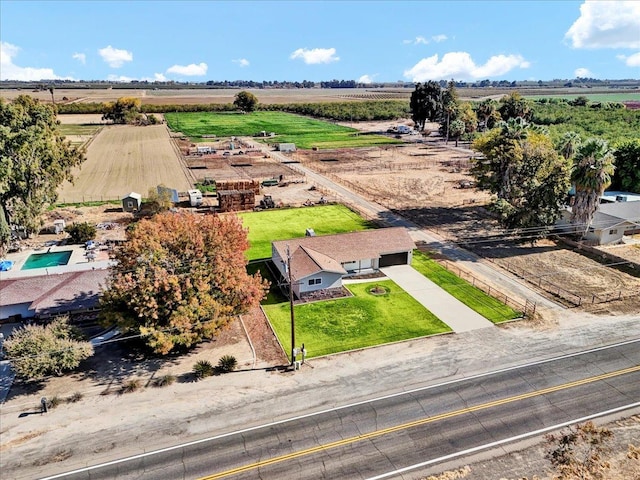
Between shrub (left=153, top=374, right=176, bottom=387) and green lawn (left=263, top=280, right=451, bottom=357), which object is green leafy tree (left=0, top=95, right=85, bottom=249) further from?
green lawn (left=263, top=280, right=451, bottom=357)

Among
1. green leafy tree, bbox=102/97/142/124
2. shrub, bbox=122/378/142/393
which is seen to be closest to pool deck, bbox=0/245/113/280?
shrub, bbox=122/378/142/393

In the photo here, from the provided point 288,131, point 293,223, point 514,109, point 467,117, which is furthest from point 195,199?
point 514,109

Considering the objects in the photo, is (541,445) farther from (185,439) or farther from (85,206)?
(85,206)

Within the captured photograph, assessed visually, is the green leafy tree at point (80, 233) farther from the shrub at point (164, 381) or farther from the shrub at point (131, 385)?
the shrub at point (164, 381)

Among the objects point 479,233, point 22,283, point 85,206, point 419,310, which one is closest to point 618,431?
point 419,310

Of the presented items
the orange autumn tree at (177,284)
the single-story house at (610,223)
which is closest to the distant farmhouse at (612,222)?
the single-story house at (610,223)

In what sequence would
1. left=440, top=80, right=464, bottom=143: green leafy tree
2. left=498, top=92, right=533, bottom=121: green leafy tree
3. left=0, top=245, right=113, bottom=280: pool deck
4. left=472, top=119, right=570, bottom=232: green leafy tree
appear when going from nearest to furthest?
left=0, top=245, right=113, bottom=280: pool deck
left=472, top=119, right=570, bottom=232: green leafy tree
left=498, top=92, right=533, bottom=121: green leafy tree
left=440, top=80, right=464, bottom=143: green leafy tree

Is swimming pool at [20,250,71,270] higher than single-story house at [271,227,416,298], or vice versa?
single-story house at [271,227,416,298]
